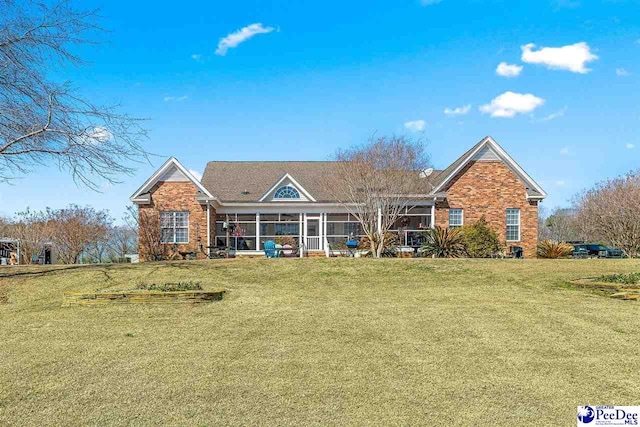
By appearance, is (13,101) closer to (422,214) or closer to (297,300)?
(297,300)

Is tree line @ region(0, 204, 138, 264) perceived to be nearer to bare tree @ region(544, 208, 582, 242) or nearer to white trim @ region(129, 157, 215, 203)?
white trim @ region(129, 157, 215, 203)

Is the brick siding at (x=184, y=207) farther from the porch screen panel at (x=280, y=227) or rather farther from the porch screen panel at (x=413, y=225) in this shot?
the porch screen panel at (x=413, y=225)

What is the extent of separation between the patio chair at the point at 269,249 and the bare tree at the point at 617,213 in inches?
784

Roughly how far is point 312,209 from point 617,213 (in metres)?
18.2

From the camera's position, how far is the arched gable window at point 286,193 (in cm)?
2762

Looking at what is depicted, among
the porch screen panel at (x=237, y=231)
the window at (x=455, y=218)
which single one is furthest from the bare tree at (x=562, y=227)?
the porch screen panel at (x=237, y=231)

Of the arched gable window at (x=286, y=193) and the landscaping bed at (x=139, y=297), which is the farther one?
the arched gable window at (x=286, y=193)

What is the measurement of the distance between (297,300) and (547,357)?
6664 mm

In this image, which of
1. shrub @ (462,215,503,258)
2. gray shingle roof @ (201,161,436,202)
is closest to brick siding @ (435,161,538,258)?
gray shingle roof @ (201,161,436,202)

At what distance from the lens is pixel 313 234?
94.6ft

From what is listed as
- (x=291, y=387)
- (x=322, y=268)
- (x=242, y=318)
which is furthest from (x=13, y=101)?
(x=291, y=387)

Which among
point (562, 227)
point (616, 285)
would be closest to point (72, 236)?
point (616, 285)

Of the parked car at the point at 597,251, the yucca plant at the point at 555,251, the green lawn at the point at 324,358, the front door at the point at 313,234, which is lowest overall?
the green lawn at the point at 324,358

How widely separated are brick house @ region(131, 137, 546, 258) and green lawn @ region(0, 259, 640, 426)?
1155 centimetres
